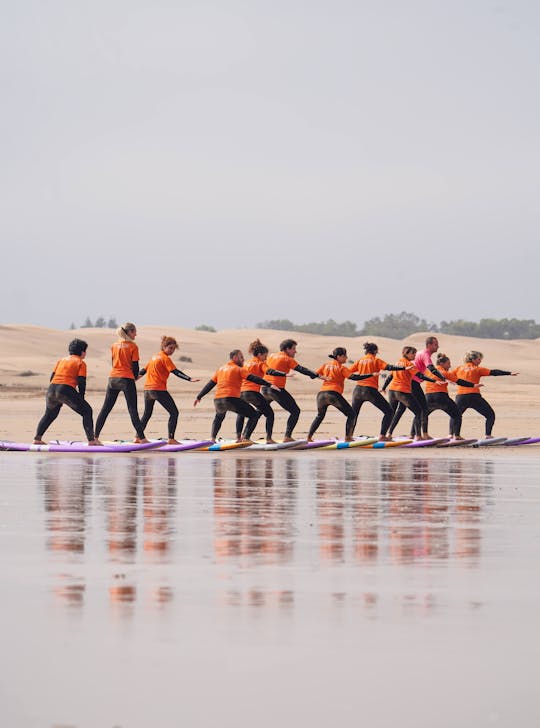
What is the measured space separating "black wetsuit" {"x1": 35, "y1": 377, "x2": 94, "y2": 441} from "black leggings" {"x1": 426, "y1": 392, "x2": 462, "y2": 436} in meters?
5.79

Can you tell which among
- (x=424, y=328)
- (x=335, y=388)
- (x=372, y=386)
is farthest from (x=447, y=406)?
(x=424, y=328)

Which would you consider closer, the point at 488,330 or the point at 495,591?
the point at 495,591

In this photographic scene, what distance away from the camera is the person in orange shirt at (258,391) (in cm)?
2430

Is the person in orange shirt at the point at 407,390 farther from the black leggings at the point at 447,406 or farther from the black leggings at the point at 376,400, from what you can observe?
the black leggings at the point at 376,400

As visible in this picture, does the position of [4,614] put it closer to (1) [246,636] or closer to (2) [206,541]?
(1) [246,636]

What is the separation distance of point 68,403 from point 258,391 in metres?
3.07

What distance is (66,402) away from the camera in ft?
75.6

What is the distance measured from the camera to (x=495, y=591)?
29.2 ft

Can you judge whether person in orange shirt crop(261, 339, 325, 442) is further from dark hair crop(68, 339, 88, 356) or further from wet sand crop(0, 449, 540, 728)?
wet sand crop(0, 449, 540, 728)

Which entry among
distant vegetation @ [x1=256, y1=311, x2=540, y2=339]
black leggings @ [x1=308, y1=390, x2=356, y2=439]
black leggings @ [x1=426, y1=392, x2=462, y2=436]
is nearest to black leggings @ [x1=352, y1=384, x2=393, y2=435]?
black leggings @ [x1=308, y1=390, x2=356, y2=439]

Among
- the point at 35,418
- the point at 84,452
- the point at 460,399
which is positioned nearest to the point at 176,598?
the point at 84,452

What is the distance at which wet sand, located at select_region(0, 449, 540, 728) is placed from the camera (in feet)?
20.1

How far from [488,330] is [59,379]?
126427 millimetres

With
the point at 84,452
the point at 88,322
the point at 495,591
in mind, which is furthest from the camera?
the point at 88,322
